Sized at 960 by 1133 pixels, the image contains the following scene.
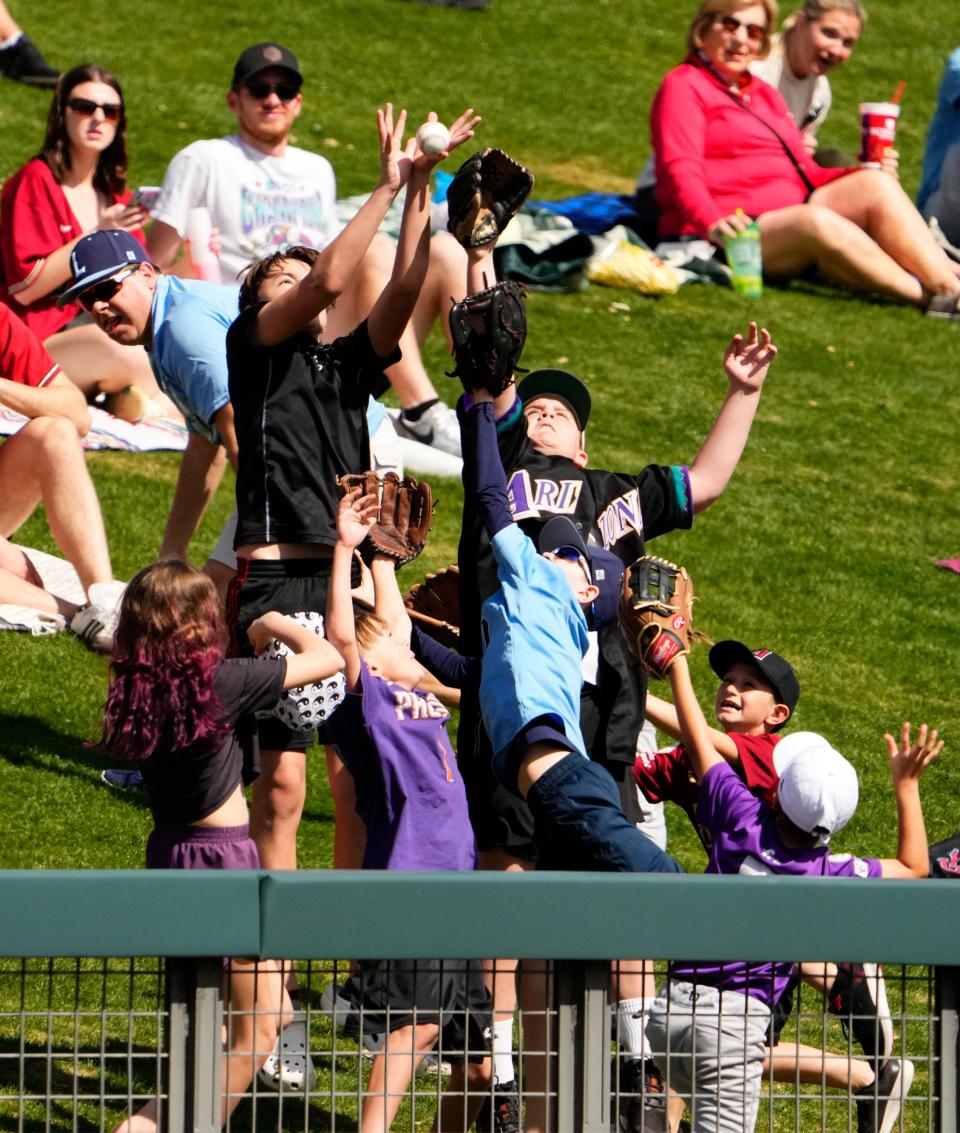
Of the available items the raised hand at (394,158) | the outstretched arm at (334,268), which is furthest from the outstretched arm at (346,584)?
the raised hand at (394,158)

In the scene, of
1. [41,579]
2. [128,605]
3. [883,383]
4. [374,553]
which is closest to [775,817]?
[374,553]

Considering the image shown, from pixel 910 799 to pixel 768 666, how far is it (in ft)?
2.44

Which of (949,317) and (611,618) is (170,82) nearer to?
(949,317)

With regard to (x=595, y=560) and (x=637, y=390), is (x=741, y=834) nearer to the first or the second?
(x=595, y=560)

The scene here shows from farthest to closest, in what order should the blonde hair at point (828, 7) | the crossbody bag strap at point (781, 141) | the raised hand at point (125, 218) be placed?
the blonde hair at point (828, 7) → the crossbody bag strap at point (781, 141) → the raised hand at point (125, 218)

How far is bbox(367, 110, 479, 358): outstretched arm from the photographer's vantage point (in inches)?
210

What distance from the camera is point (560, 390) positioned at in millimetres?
5551

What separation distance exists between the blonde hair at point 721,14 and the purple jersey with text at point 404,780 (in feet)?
23.7

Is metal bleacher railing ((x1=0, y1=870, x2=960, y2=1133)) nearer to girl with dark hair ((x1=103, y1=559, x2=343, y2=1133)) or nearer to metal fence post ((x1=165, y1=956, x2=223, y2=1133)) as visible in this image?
metal fence post ((x1=165, y1=956, x2=223, y2=1133))

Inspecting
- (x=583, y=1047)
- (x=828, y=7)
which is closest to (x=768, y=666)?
(x=583, y=1047)

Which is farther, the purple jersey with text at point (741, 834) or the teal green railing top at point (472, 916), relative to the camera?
the purple jersey with text at point (741, 834)

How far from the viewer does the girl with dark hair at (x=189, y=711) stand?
4.47 m

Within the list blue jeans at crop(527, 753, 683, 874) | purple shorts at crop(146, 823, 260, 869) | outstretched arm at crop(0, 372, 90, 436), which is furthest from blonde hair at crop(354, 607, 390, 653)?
outstretched arm at crop(0, 372, 90, 436)

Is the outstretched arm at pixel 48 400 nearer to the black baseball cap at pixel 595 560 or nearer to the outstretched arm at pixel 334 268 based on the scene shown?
the outstretched arm at pixel 334 268
